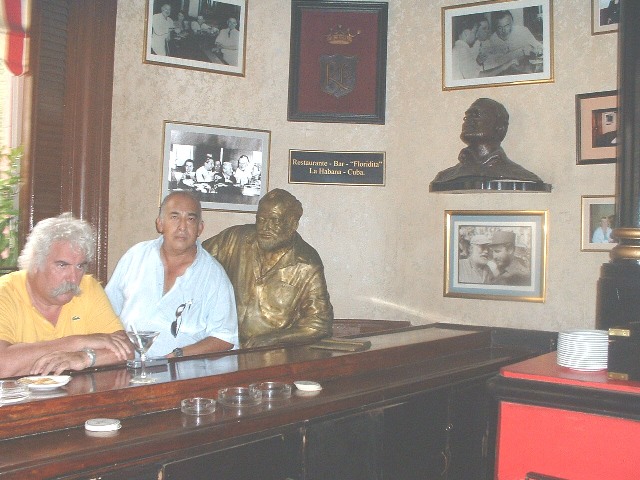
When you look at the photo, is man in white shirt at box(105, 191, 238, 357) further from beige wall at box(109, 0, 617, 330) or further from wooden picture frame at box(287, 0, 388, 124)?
wooden picture frame at box(287, 0, 388, 124)

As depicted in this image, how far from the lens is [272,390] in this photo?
9.88ft

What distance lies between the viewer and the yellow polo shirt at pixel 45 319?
3.25 meters

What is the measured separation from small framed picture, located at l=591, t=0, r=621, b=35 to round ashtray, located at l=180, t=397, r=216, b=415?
4.39 m

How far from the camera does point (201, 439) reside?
252 centimetres

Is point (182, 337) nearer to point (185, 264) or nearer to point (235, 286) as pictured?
point (185, 264)

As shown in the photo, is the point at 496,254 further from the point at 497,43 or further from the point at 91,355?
the point at 91,355

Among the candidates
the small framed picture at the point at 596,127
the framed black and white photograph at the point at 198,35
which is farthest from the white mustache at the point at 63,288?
the small framed picture at the point at 596,127

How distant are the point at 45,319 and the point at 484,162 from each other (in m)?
3.52

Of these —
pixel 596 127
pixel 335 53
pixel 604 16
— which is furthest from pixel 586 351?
pixel 335 53

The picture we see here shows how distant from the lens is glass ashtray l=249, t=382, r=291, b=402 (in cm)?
298

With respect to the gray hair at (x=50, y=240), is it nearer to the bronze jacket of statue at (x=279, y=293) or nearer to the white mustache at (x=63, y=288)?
the white mustache at (x=63, y=288)

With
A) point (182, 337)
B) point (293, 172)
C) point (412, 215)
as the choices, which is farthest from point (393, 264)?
point (182, 337)

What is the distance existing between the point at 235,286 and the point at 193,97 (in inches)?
78.4

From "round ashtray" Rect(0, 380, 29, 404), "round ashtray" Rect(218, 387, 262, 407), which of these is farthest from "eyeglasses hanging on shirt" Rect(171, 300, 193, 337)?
"round ashtray" Rect(0, 380, 29, 404)
